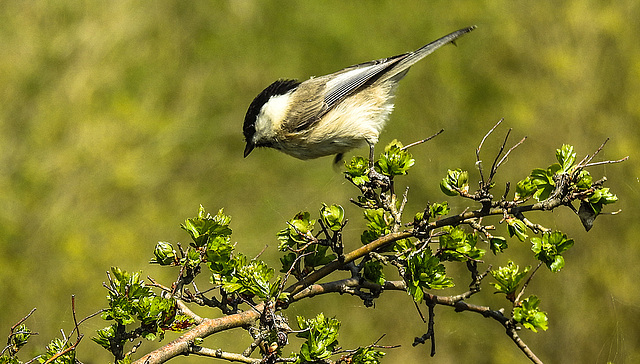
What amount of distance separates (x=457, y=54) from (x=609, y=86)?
202 centimetres

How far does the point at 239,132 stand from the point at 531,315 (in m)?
7.93

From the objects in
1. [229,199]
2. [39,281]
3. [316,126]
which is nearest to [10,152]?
[39,281]

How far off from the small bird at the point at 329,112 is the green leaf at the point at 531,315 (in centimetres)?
176

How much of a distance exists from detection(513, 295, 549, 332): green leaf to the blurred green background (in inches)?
166

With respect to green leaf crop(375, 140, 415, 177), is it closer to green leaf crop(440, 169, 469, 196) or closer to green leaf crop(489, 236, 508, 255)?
green leaf crop(440, 169, 469, 196)

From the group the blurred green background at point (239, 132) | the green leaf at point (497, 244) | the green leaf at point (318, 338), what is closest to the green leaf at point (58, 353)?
the green leaf at point (318, 338)

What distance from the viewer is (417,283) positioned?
68.9 inches

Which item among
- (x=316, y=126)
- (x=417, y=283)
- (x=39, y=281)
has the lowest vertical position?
(x=417, y=283)

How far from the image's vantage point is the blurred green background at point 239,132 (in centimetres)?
694

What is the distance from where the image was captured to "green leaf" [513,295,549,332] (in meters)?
1.75

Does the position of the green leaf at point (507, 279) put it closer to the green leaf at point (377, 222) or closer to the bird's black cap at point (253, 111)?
the green leaf at point (377, 222)

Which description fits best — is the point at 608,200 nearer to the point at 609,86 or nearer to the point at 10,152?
the point at 609,86

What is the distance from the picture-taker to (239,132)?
941 centimetres

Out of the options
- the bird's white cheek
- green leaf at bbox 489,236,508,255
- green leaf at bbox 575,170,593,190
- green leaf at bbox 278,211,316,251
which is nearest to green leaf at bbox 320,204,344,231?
green leaf at bbox 278,211,316,251
